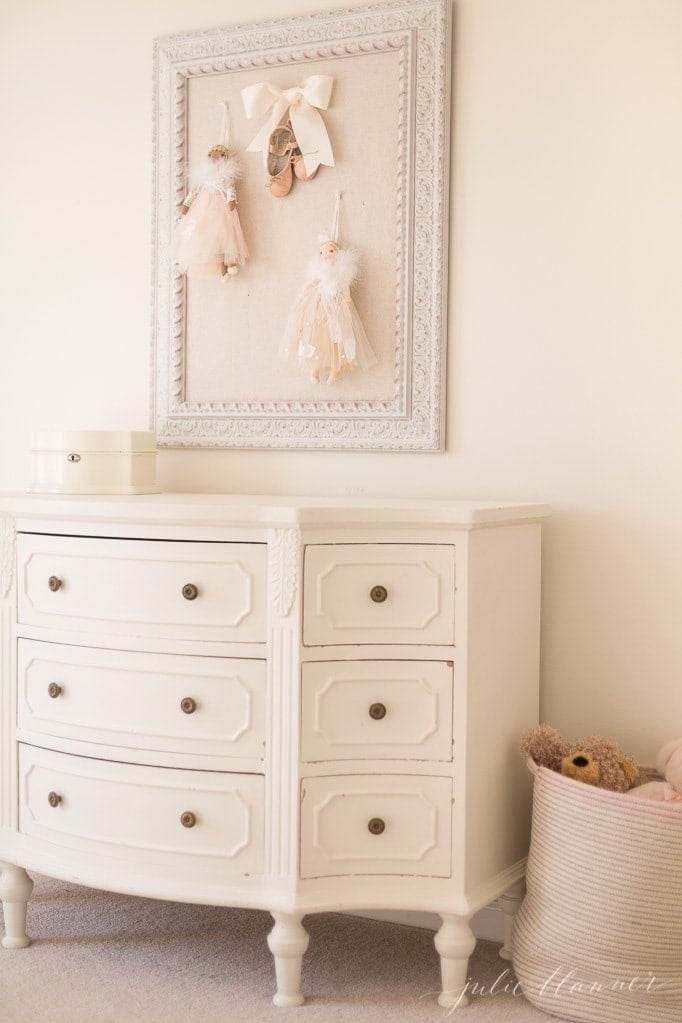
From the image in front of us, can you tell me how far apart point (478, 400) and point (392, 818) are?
92cm

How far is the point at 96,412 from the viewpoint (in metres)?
2.87

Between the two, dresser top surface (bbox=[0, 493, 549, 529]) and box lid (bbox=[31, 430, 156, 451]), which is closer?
dresser top surface (bbox=[0, 493, 549, 529])

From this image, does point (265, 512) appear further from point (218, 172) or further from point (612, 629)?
point (218, 172)

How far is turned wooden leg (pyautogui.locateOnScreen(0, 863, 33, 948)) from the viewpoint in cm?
228

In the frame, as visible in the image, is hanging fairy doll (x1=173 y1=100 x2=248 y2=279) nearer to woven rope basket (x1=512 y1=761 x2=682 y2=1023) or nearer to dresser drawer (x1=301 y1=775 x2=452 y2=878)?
dresser drawer (x1=301 y1=775 x2=452 y2=878)

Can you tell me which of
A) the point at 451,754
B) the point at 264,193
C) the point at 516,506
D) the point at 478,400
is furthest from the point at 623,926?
the point at 264,193

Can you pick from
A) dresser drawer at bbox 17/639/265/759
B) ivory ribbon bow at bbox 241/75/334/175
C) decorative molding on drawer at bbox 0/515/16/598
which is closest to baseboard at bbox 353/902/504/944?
dresser drawer at bbox 17/639/265/759

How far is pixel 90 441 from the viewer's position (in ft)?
8.00

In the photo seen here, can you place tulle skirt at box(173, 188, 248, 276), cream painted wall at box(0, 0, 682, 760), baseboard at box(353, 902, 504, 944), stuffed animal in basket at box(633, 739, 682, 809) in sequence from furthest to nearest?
1. tulle skirt at box(173, 188, 248, 276)
2. baseboard at box(353, 902, 504, 944)
3. cream painted wall at box(0, 0, 682, 760)
4. stuffed animal in basket at box(633, 739, 682, 809)

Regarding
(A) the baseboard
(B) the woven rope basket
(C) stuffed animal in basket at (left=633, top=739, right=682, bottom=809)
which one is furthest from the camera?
(A) the baseboard

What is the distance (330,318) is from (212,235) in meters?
0.36

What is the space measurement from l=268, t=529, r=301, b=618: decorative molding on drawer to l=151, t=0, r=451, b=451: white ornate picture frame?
1.93 ft

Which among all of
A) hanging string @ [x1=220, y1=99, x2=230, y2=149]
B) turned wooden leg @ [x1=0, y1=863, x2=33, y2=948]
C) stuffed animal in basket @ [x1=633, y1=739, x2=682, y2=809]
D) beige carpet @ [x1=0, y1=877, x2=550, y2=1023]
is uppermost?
hanging string @ [x1=220, y1=99, x2=230, y2=149]

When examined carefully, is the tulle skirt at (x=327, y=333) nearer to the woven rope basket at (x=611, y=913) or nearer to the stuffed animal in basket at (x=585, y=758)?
the stuffed animal in basket at (x=585, y=758)
